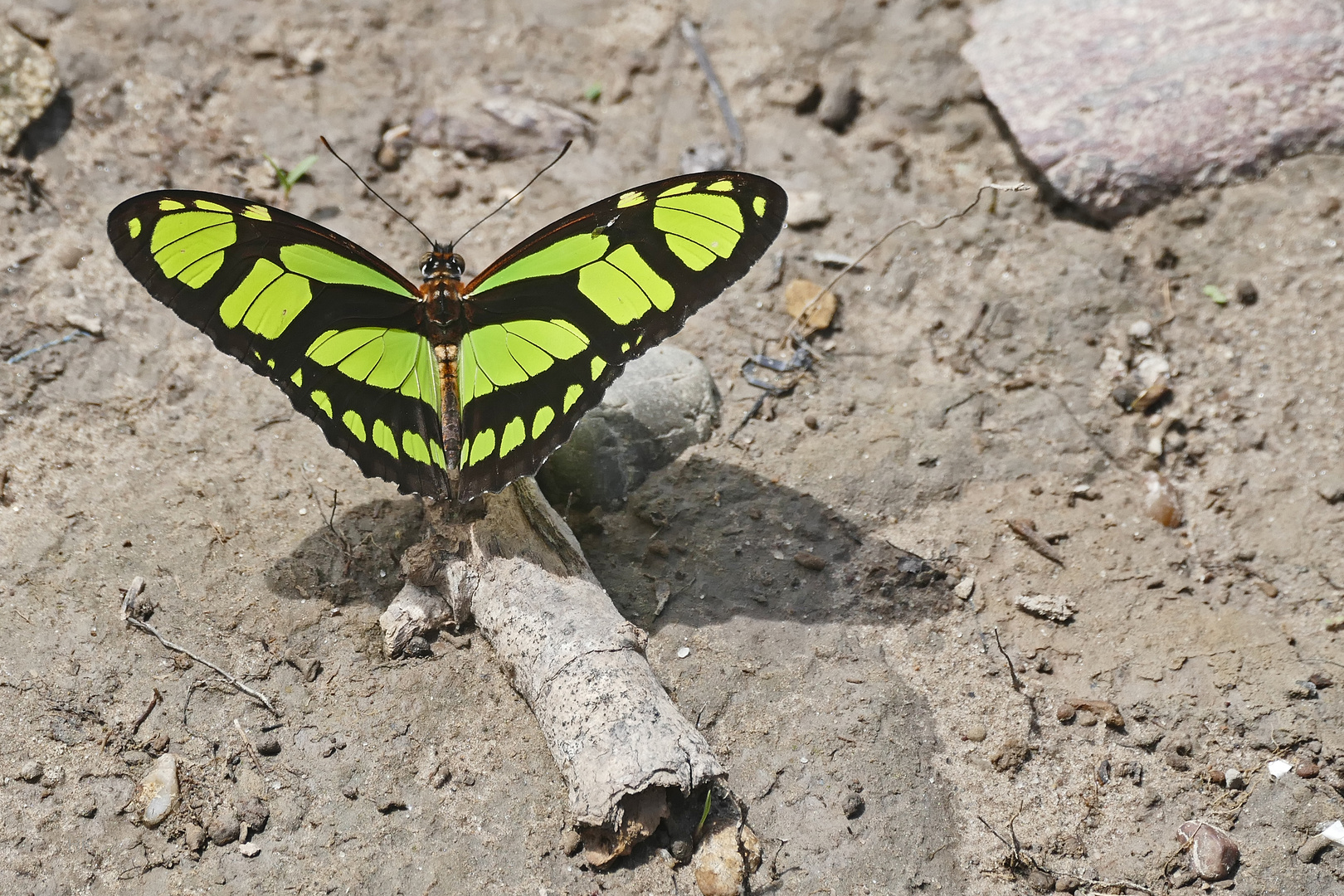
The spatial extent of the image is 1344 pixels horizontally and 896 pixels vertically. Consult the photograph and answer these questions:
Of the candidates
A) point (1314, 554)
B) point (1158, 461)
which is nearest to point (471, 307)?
point (1158, 461)

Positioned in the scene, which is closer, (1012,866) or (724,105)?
(1012,866)

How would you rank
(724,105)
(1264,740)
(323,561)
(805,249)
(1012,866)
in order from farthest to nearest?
(724,105) → (805,249) → (323,561) → (1264,740) → (1012,866)

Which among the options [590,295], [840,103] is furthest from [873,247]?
[590,295]

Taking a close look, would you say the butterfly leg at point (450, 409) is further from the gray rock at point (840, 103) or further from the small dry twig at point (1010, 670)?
the gray rock at point (840, 103)

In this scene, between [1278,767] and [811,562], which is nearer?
[1278,767]

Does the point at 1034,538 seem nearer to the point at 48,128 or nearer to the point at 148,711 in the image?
the point at 148,711

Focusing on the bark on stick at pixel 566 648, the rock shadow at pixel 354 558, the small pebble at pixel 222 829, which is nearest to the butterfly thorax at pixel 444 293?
the bark on stick at pixel 566 648

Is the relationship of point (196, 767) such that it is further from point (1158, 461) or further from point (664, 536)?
point (1158, 461)

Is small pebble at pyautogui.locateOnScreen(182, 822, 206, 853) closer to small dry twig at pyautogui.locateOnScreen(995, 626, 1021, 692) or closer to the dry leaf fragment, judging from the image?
small dry twig at pyautogui.locateOnScreen(995, 626, 1021, 692)
